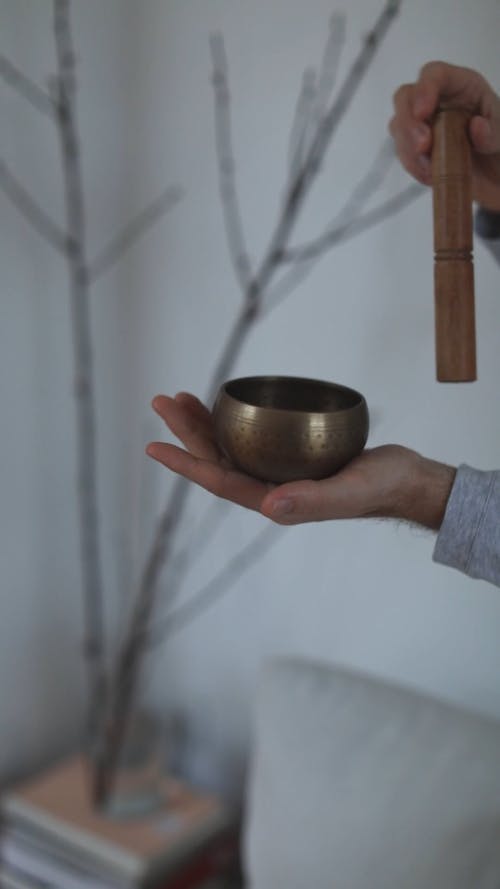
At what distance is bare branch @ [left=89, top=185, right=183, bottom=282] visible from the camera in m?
1.33

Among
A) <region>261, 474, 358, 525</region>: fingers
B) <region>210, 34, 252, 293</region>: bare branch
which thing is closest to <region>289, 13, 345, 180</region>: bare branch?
<region>210, 34, 252, 293</region>: bare branch

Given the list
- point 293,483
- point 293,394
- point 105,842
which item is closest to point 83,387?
point 105,842

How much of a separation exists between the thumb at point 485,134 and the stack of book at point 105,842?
1.02 metres

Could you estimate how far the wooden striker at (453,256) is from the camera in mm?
620

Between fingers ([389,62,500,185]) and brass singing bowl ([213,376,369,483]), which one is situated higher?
fingers ([389,62,500,185])

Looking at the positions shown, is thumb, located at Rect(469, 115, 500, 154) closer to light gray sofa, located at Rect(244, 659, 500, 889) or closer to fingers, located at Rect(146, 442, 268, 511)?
fingers, located at Rect(146, 442, 268, 511)

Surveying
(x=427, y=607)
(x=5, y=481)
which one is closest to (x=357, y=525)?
(x=427, y=607)

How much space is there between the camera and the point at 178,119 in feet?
4.21

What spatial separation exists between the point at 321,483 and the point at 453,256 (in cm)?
19

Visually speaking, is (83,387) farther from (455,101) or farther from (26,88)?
(455,101)

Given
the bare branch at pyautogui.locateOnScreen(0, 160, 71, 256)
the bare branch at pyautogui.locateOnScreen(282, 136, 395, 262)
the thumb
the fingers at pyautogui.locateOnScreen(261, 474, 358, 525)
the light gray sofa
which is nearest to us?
the fingers at pyautogui.locateOnScreen(261, 474, 358, 525)

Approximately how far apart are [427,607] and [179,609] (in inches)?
22.3

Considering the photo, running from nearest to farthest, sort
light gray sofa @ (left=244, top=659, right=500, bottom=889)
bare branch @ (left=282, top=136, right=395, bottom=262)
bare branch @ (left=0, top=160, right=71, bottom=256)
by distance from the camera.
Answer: light gray sofa @ (left=244, top=659, right=500, bottom=889), bare branch @ (left=282, top=136, right=395, bottom=262), bare branch @ (left=0, top=160, right=71, bottom=256)

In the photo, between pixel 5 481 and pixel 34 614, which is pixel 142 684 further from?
pixel 5 481
